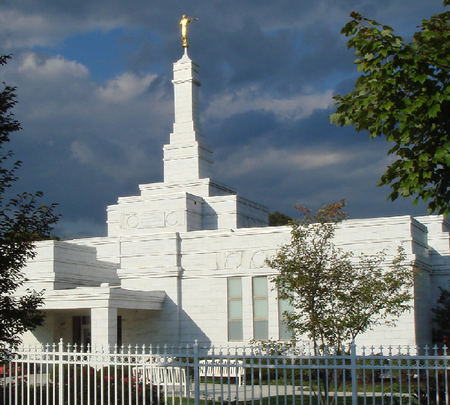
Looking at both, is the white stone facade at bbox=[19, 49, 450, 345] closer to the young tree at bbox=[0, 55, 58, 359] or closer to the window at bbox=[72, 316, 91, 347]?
the window at bbox=[72, 316, 91, 347]

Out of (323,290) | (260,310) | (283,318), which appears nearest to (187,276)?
(260,310)

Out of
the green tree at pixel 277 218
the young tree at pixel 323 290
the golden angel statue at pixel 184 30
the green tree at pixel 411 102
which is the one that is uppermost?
the golden angel statue at pixel 184 30

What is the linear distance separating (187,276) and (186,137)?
33.1 ft

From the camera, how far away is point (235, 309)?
2775 centimetres

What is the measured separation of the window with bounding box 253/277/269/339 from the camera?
2711cm

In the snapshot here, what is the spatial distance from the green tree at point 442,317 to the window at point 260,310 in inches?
299

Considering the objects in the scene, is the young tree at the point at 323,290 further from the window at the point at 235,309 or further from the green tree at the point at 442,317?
the green tree at the point at 442,317

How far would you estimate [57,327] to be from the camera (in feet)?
99.9

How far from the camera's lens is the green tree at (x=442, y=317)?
27.4 meters

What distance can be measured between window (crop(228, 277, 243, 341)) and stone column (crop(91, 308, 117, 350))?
5.41 meters

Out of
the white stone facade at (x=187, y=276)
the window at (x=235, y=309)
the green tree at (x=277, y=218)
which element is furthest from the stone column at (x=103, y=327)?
the green tree at (x=277, y=218)

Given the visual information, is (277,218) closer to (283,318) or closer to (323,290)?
(283,318)

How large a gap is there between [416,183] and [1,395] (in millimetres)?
11542

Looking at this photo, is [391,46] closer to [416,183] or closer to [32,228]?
[416,183]
